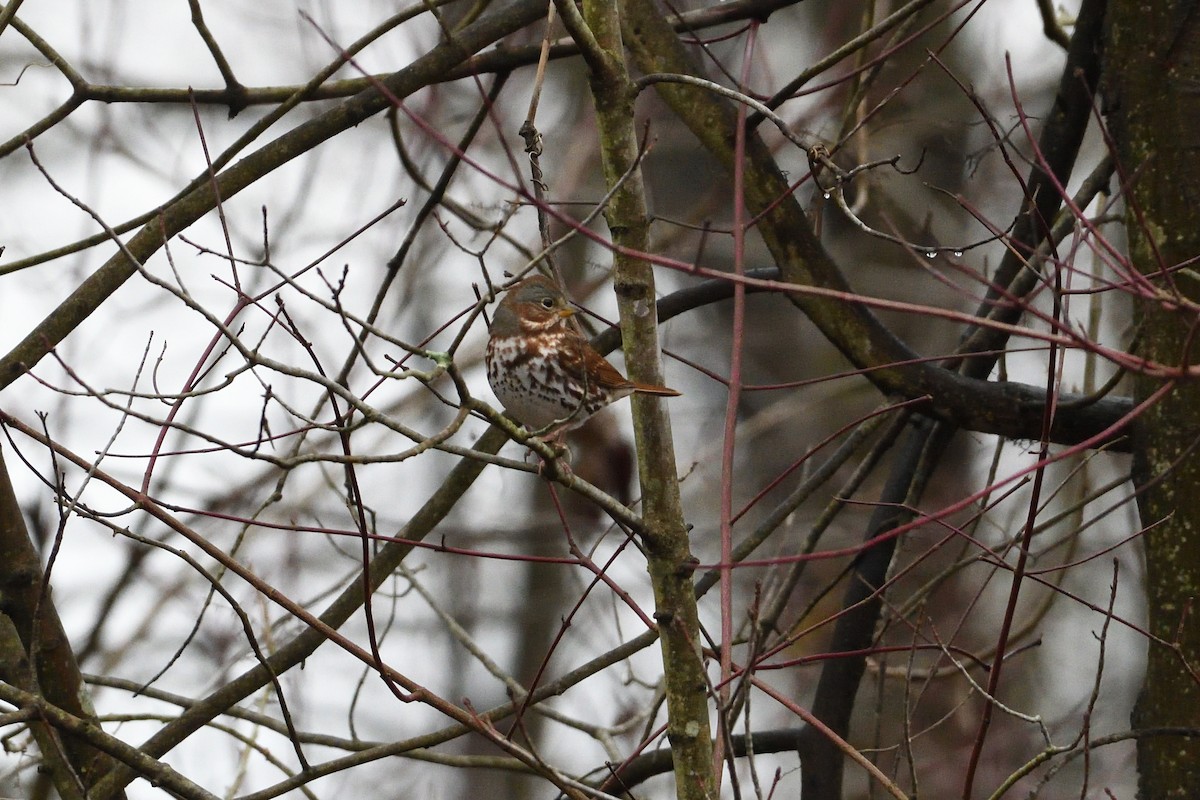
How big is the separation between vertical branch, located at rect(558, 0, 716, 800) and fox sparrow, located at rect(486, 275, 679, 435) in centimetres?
97

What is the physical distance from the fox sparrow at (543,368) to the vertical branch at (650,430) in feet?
3.17

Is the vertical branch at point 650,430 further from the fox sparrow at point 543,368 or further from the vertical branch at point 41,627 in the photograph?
the vertical branch at point 41,627

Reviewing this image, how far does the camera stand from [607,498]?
2518 mm

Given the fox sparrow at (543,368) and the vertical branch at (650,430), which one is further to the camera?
the fox sparrow at (543,368)

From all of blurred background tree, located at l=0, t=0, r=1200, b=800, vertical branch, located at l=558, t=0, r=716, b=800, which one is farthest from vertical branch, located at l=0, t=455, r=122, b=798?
vertical branch, located at l=558, t=0, r=716, b=800

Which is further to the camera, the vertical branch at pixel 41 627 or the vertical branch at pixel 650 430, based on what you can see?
the vertical branch at pixel 41 627

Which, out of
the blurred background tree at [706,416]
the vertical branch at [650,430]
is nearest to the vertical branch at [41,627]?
the blurred background tree at [706,416]

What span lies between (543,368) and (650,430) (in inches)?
45.2

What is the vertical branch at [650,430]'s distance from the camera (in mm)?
2807

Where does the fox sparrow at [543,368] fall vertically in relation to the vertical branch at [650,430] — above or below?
above

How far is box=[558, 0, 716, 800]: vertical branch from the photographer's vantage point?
2.81 metres

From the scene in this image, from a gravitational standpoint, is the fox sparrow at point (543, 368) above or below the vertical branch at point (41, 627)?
above

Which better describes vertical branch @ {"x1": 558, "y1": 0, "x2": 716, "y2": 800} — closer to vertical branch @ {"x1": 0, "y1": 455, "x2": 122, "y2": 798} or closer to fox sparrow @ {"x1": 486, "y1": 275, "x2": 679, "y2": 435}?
fox sparrow @ {"x1": 486, "y1": 275, "x2": 679, "y2": 435}

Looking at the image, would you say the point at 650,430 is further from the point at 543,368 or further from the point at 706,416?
the point at 706,416
